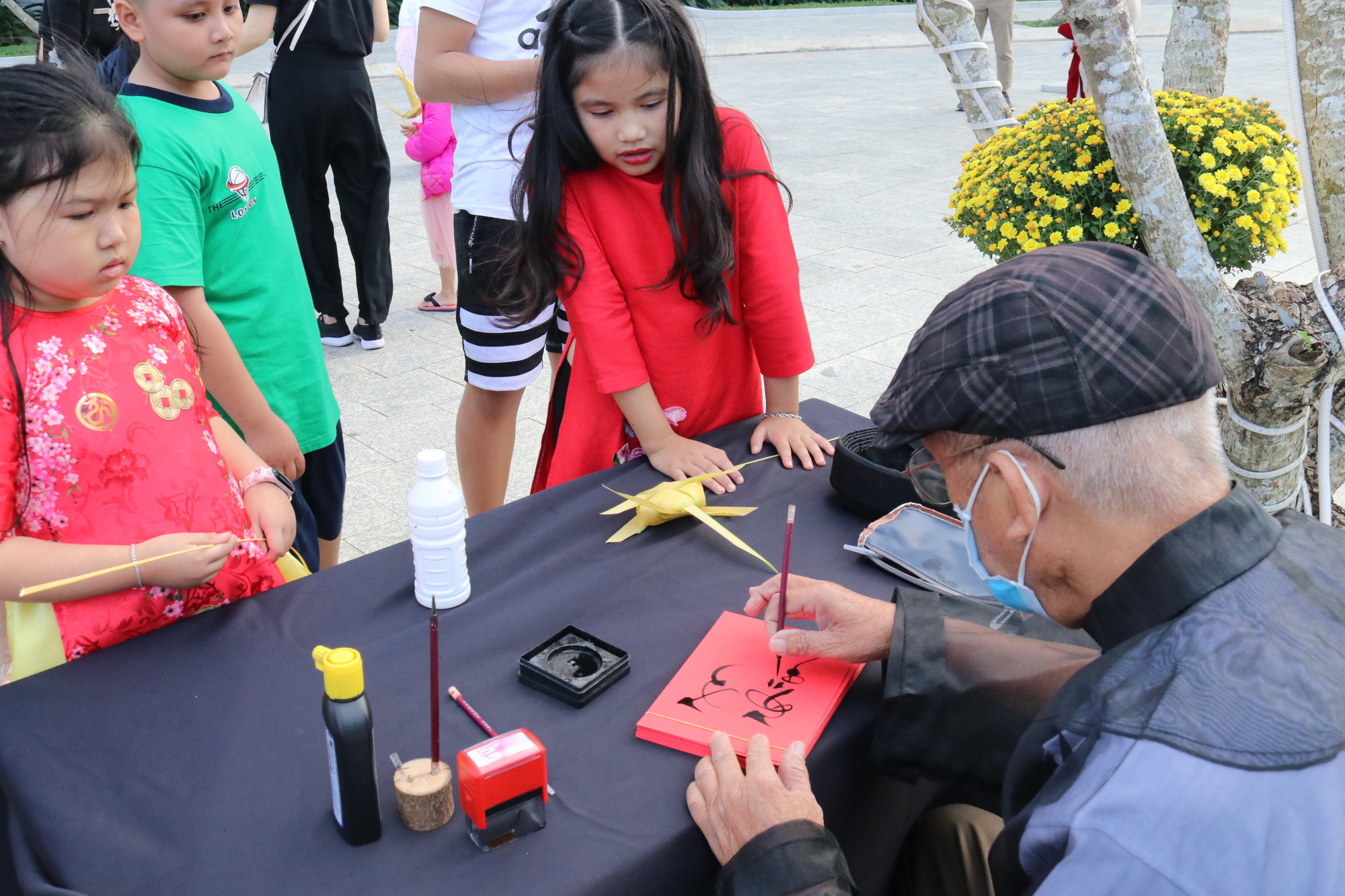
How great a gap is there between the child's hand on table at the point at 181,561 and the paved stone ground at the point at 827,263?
63.4 inches

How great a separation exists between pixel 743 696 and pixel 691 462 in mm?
680

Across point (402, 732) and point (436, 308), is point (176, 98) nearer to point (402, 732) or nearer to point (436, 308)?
point (402, 732)

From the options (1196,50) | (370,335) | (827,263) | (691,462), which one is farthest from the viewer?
(827,263)

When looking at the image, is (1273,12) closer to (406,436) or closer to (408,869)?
(406,436)

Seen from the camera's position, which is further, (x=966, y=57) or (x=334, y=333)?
(x=334, y=333)

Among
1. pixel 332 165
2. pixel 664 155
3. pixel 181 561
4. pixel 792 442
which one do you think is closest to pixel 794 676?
pixel 792 442

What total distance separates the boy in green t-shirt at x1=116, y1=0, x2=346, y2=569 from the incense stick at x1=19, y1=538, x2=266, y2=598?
0.58 m


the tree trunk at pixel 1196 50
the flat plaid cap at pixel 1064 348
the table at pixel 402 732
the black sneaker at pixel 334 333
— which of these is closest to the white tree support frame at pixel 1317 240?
the tree trunk at pixel 1196 50

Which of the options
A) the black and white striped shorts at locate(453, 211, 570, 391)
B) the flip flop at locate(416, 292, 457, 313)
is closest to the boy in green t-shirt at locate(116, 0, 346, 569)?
the black and white striped shorts at locate(453, 211, 570, 391)

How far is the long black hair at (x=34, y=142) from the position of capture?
1.37 meters

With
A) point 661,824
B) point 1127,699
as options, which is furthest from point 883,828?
point 1127,699

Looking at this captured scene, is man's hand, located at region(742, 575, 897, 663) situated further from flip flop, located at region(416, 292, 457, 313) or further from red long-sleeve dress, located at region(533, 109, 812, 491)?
flip flop, located at region(416, 292, 457, 313)

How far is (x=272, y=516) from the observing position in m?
1.68

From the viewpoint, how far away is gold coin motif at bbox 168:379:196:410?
1.56 meters
